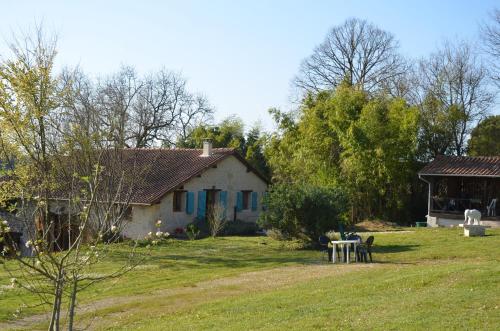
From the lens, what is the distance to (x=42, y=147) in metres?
17.4

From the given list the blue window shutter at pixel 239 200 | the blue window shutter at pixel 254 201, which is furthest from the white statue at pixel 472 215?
the blue window shutter at pixel 254 201

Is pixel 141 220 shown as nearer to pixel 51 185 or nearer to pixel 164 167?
pixel 164 167

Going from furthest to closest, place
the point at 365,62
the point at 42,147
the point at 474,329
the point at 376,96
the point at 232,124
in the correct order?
the point at 232,124, the point at 365,62, the point at 376,96, the point at 42,147, the point at 474,329

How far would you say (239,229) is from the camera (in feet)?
106

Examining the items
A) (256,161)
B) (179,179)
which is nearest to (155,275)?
(179,179)

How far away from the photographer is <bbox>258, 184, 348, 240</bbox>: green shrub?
76.8 ft

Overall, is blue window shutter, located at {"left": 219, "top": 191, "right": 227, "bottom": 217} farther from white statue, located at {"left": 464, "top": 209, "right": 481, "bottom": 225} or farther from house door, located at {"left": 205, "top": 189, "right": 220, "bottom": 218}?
white statue, located at {"left": 464, "top": 209, "right": 481, "bottom": 225}

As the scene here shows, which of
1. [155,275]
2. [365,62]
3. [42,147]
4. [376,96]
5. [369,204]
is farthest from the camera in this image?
[365,62]

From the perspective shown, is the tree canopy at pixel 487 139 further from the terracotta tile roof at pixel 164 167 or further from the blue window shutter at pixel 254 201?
the blue window shutter at pixel 254 201

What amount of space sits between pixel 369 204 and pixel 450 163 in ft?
15.4

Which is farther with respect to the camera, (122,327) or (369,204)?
(369,204)

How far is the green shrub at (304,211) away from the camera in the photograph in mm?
23422

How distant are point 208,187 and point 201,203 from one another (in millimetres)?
1096

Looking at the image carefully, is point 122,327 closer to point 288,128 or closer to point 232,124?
point 288,128
